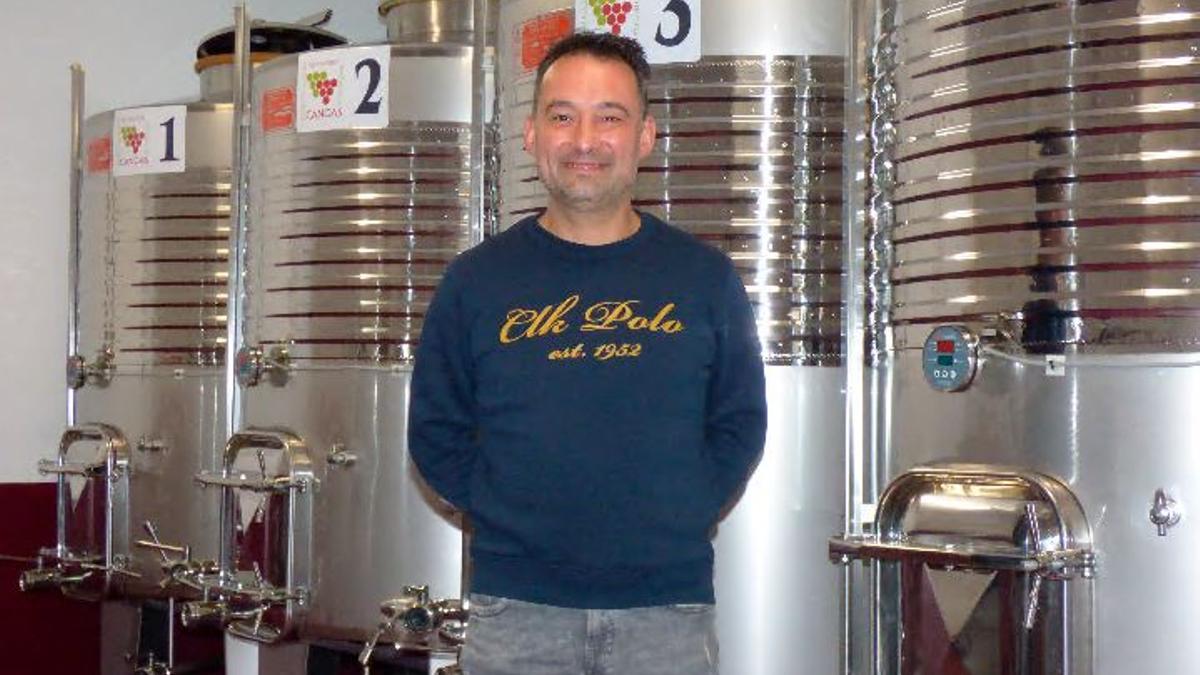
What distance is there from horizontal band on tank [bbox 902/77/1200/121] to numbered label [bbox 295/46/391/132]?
5.79ft

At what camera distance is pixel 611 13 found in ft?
12.5

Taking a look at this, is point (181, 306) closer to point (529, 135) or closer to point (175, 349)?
point (175, 349)

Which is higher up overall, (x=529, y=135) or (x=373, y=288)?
(x=529, y=135)

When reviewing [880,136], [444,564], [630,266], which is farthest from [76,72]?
[630,266]

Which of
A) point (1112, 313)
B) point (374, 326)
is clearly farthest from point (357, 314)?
point (1112, 313)

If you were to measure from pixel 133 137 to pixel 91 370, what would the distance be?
781 millimetres

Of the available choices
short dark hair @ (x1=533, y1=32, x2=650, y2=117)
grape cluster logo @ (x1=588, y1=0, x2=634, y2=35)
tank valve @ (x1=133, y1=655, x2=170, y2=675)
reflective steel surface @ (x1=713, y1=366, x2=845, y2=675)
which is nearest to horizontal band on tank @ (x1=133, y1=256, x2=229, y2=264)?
tank valve @ (x1=133, y1=655, x2=170, y2=675)

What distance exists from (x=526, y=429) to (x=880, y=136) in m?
1.30

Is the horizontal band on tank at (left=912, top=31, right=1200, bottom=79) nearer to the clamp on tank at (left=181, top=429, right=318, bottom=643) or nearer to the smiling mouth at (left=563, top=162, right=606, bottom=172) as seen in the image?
the smiling mouth at (left=563, top=162, right=606, bottom=172)

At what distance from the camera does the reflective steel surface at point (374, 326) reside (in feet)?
14.5

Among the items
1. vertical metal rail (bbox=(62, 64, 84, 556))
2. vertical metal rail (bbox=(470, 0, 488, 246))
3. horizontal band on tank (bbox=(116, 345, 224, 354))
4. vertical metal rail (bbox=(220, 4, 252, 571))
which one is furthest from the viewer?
vertical metal rail (bbox=(62, 64, 84, 556))

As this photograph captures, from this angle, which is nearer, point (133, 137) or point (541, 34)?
point (541, 34)

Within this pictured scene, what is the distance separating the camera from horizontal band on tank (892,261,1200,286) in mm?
2814

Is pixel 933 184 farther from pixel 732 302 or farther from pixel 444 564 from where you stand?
pixel 444 564
